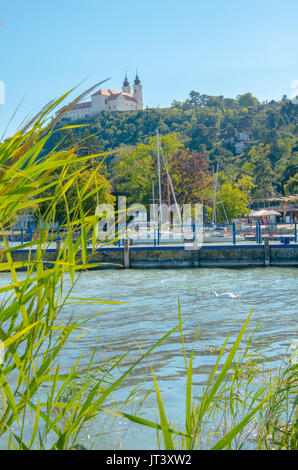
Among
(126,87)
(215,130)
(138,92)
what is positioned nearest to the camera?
(215,130)

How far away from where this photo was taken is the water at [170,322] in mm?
4945

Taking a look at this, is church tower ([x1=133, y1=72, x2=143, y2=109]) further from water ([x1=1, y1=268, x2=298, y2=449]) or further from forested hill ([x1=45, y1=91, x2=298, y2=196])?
water ([x1=1, y1=268, x2=298, y2=449])

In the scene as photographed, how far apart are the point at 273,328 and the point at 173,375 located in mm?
3701

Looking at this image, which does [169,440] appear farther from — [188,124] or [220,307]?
[188,124]

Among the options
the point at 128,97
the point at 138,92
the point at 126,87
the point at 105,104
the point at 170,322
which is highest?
the point at 126,87

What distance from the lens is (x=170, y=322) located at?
33.5 ft

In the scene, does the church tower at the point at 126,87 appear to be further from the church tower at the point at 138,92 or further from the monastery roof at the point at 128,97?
the monastery roof at the point at 128,97

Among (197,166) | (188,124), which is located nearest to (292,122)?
(188,124)

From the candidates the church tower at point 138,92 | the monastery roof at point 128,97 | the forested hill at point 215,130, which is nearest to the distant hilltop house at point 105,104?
the monastery roof at point 128,97

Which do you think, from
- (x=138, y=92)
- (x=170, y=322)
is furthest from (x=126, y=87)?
(x=170, y=322)

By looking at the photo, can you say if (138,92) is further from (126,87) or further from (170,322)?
(170,322)

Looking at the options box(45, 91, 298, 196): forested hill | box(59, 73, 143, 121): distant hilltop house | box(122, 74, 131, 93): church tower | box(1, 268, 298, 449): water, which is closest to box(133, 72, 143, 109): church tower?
box(122, 74, 131, 93): church tower

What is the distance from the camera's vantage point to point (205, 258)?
2353cm

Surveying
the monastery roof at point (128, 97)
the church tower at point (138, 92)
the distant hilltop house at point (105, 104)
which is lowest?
the distant hilltop house at point (105, 104)
